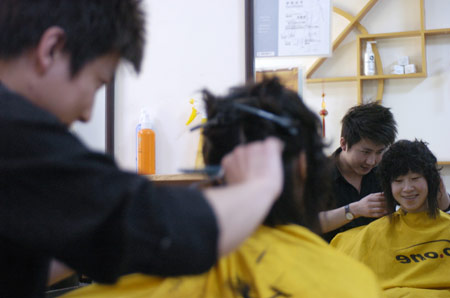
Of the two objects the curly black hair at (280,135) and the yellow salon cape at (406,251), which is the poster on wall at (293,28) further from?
the curly black hair at (280,135)

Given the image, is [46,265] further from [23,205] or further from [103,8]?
[103,8]

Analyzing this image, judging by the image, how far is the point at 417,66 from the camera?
13.2ft

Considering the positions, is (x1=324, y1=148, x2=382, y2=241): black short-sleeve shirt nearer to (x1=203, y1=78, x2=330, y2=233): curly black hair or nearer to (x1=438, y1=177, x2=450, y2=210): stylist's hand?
(x1=438, y1=177, x2=450, y2=210): stylist's hand

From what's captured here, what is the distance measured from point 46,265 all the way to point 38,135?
35cm

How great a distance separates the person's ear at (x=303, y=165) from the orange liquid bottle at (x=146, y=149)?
1.25 meters

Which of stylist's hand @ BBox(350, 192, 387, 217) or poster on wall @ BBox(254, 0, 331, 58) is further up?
poster on wall @ BBox(254, 0, 331, 58)

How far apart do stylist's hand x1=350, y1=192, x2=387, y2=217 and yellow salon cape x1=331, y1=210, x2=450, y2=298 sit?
0.22 ft

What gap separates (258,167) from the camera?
779 mm

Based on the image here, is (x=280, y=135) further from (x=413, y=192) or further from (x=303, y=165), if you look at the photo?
(x=413, y=192)

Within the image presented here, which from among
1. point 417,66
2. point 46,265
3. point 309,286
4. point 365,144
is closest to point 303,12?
point 365,144

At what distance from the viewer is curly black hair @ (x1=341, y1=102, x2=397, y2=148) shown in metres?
2.40

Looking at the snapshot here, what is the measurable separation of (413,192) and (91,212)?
6.26 feet

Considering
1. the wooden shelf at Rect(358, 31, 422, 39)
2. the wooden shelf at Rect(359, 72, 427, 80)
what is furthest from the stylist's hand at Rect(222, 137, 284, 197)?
the wooden shelf at Rect(358, 31, 422, 39)

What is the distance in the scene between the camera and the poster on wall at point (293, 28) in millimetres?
2326
